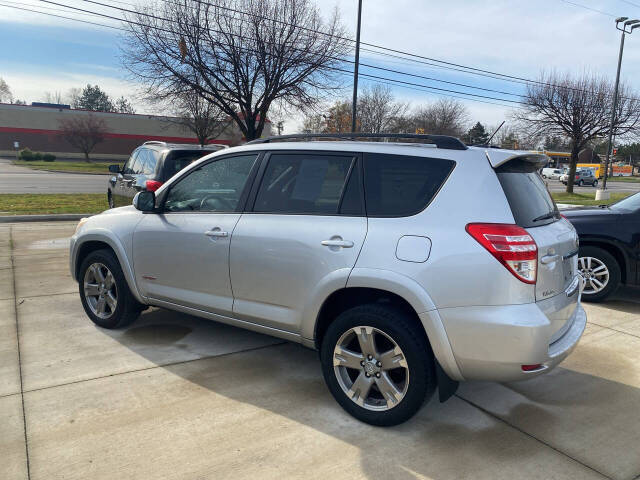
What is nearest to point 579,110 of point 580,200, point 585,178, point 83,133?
point 580,200

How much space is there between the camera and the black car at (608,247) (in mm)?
5773

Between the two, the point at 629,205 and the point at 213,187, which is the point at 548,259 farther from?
the point at 629,205

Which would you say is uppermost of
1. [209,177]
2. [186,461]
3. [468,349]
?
[209,177]

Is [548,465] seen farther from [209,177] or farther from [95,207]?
[95,207]

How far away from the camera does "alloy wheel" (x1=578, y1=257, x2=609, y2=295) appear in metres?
5.94

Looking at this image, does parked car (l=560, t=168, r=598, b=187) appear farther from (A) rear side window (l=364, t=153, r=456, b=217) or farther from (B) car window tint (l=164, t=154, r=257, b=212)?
(A) rear side window (l=364, t=153, r=456, b=217)

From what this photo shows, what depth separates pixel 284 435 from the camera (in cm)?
301

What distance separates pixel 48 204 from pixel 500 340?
14305 millimetres

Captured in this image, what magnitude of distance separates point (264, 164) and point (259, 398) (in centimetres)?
169

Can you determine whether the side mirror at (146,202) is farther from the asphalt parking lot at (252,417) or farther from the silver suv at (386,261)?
the asphalt parking lot at (252,417)

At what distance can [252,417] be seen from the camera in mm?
3207

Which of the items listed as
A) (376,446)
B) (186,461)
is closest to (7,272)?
(186,461)

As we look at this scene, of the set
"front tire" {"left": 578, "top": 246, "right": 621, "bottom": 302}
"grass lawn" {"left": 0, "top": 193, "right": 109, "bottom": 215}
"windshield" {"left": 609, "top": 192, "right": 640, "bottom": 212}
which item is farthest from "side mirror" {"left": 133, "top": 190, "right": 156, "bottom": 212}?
"grass lawn" {"left": 0, "top": 193, "right": 109, "bottom": 215}

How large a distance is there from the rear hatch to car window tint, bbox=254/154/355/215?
102 centimetres
